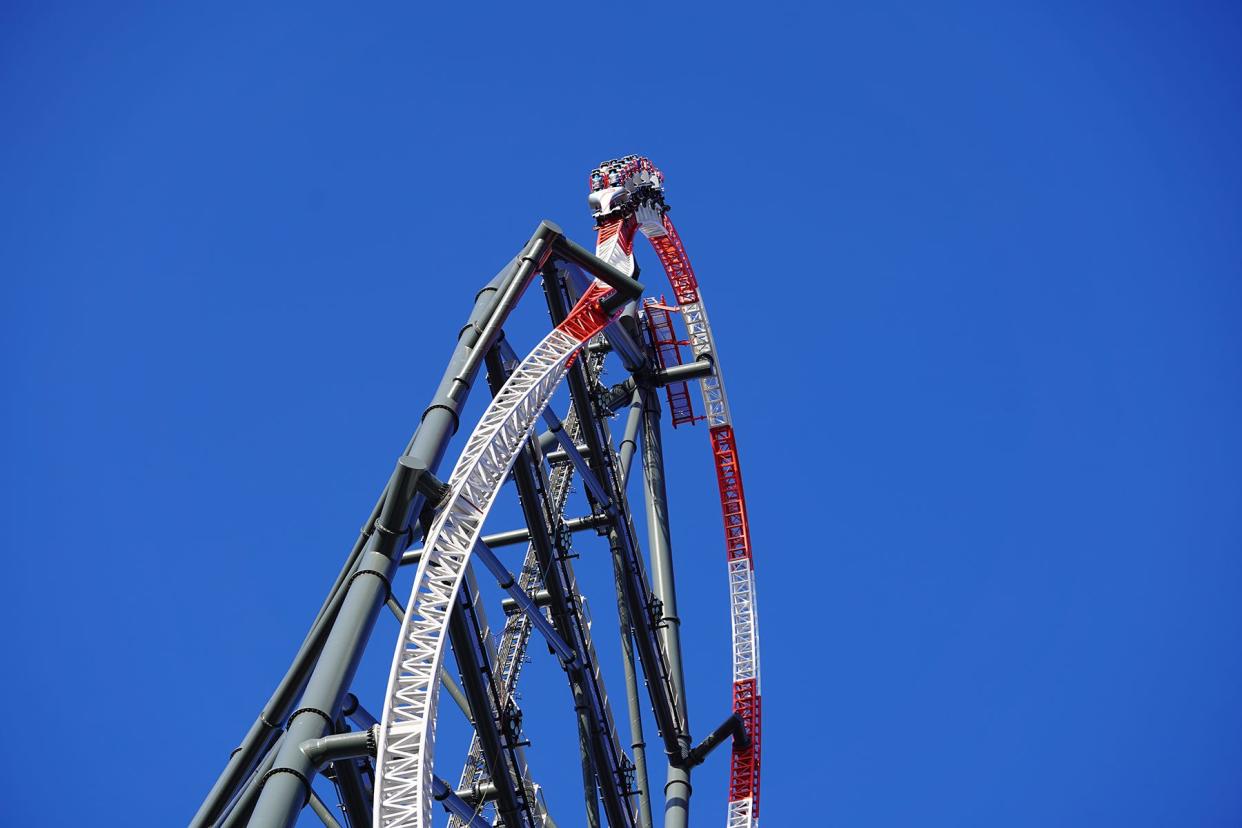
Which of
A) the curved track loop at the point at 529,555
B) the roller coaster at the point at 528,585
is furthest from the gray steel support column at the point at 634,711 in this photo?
the curved track loop at the point at 529,555

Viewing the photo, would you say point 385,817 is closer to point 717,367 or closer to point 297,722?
point 297,722

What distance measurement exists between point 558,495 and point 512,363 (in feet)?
28.4

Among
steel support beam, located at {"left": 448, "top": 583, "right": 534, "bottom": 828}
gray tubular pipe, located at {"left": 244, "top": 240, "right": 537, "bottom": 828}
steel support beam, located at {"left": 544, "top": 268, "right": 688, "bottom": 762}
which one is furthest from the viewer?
steel support beam, located at {"left": 544, "top": 268, "right": 688, "bottom": 762}

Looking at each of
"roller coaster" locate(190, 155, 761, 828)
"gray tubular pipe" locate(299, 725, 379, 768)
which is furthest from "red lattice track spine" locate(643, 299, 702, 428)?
"gray tubular pipe" locate(299, 725, 379, 768)

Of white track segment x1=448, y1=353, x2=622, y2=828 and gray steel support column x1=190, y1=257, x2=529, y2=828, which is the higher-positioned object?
white track segment x1=448, y1=353, x2=622, y2=828

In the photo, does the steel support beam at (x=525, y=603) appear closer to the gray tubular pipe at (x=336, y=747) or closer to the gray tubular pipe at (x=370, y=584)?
the gray tubular pipe at (x=370, y=584)

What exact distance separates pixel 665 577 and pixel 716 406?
7.64m

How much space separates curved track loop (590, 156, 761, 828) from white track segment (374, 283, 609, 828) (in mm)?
9699

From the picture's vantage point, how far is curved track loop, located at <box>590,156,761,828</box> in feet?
120

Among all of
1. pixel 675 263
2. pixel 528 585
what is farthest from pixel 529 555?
pixel 675 263

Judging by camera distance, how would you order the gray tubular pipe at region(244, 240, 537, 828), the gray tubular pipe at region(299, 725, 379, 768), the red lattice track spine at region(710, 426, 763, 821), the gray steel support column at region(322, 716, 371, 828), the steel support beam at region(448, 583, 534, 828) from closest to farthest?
the gray tubular pipe at region(244, 240, 537, 828) → the gray tubular pipe at region(299, 725, 379, 768) → the gray steel support column at region(322, 716, 371, 828) → the steel support beam at region(448, 583, 534, 828) → the red lattice track spine at region(710, 426, 763, 821)

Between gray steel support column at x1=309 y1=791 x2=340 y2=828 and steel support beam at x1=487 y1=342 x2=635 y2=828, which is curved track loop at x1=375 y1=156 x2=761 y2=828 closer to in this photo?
steel support beam at x1=487 y1=342 x2=635 y2=828

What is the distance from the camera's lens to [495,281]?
28.8 meters

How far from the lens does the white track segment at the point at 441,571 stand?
19.8 meters
